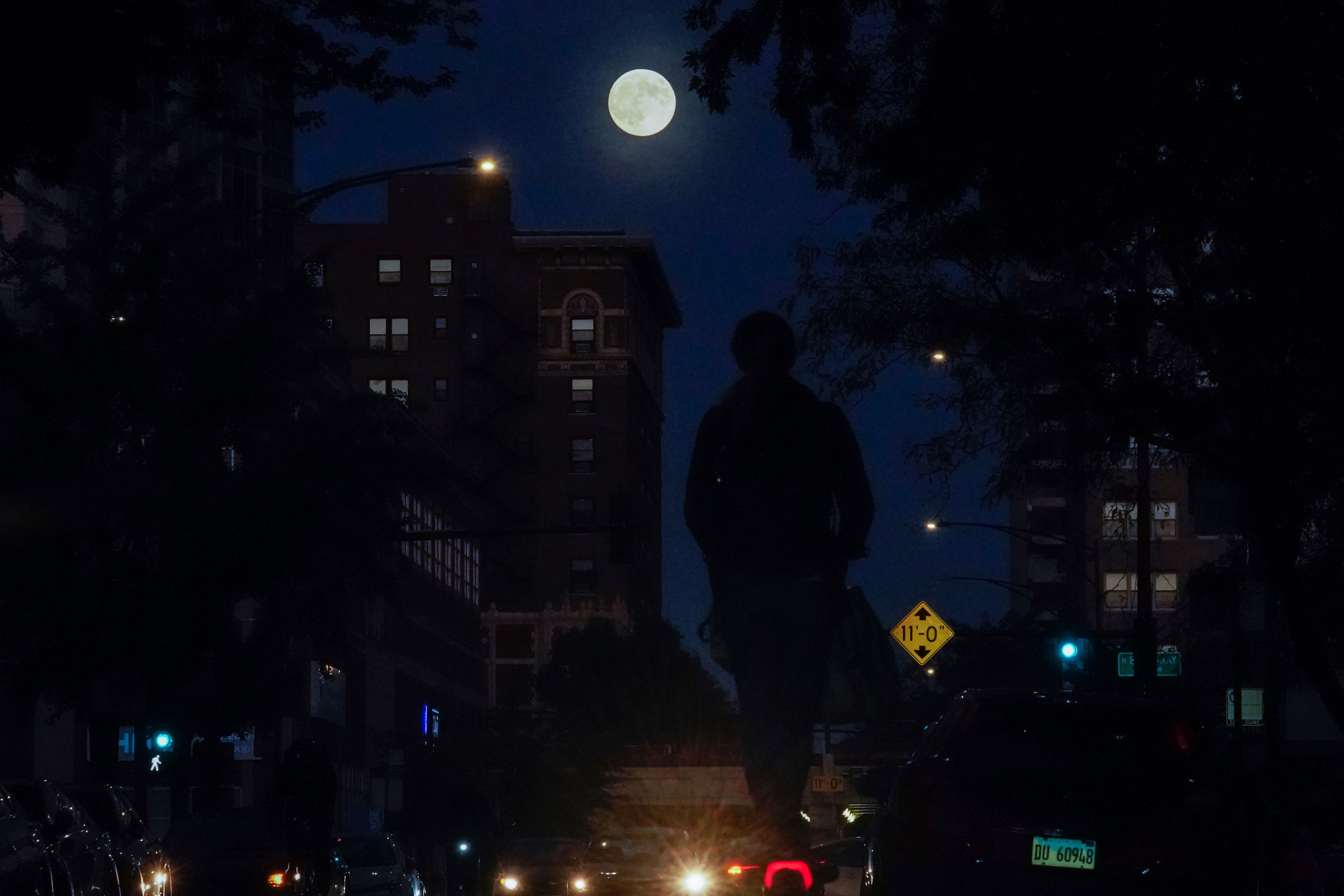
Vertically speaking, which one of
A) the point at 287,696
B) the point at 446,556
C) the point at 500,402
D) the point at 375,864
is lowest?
the point at 375,864

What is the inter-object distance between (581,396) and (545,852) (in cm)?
8329

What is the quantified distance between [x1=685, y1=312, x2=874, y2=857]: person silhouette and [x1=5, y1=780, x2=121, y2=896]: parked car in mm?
9109

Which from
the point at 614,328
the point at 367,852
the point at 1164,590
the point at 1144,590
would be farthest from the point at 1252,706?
the point at 614,328

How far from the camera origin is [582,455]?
129 m

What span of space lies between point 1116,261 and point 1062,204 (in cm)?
1060

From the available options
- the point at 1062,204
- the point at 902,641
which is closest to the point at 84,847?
the point at 1062,204

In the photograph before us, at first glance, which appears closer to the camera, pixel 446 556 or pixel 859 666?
pixel 859 666

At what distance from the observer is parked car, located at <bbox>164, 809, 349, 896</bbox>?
21500mm

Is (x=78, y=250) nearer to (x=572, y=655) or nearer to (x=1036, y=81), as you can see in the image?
(x=1036, y=81)

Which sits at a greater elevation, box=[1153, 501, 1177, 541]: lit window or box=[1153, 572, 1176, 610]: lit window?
box=[1153, 501, 1177, 541]: lit window

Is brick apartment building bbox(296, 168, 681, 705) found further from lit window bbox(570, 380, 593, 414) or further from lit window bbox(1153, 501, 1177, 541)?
lit window bbox(1153, 501, 1177, 541)

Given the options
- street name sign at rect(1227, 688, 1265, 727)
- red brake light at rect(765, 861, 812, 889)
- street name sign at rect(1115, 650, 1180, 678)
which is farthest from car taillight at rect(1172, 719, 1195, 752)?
street name sign at rect(1227, 688, 1265, 727)

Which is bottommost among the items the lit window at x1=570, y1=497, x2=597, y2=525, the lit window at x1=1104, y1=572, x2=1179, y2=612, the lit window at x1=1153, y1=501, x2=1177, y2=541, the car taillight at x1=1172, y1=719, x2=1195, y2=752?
the car taillight at x1=1172, y1=719, x2=1195, y2=752

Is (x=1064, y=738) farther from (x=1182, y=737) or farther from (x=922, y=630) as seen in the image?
(x=922, y=630)
